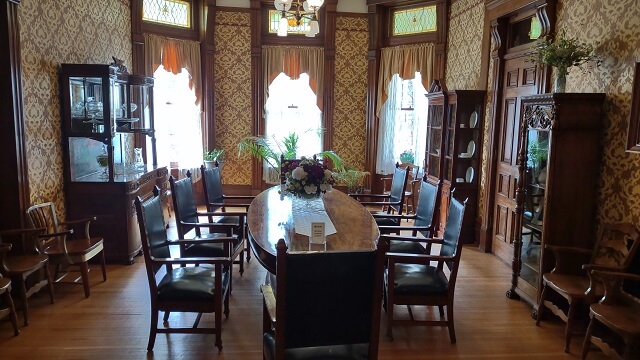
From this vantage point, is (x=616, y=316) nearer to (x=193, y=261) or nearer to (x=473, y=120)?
(x=193, y=261)

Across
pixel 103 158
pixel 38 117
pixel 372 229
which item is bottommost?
pixel 372 229

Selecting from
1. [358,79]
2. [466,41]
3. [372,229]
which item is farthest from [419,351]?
[358,79]

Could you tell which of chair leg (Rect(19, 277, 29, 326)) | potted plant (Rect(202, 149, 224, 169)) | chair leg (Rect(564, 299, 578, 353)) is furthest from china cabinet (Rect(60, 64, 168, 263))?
chair leg (Rect(564, 299, 578, 353))

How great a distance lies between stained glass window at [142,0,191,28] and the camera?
6.49 metres

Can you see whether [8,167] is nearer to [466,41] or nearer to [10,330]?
[10,330]

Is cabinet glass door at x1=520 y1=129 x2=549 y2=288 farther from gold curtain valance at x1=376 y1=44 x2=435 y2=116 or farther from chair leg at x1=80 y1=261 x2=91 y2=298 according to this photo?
chair leg at x1=80 y1=261 x2=91 y2=298

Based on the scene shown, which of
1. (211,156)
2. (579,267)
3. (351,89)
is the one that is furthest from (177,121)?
(579,267)

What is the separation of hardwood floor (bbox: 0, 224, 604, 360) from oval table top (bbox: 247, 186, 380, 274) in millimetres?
746

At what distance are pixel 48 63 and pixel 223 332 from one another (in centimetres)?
288

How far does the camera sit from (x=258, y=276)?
14.3 feet

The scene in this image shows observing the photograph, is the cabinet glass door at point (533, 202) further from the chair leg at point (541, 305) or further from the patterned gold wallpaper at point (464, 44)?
the patterned gold wallpaper at point (464, 44)

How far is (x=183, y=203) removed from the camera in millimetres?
3986

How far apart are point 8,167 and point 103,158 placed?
106 centimetres

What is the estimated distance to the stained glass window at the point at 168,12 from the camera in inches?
256
